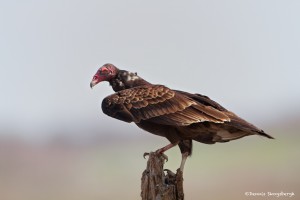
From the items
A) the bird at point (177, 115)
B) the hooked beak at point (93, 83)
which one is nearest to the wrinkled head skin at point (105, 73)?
the hooked beak at point (93, 83)

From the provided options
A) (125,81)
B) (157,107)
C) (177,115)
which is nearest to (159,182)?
(177,115)

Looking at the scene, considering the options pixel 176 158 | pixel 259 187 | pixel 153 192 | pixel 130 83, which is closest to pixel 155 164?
pixel 153 192

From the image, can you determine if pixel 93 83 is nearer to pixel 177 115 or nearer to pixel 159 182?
pixel 177 115

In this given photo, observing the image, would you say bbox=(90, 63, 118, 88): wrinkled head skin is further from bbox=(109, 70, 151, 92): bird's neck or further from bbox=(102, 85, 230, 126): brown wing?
bbox=(102, 85, 230, 126): brown wing

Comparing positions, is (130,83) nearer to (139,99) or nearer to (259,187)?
(139,99)

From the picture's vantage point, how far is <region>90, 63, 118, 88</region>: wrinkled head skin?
28.6ft

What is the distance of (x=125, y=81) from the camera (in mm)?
8719

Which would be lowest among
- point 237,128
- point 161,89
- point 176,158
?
point 237,128

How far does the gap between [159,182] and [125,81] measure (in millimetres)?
1632

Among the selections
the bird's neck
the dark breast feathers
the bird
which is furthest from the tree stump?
the bird's neck

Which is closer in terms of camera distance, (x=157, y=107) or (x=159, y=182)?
(x=159, y=182)

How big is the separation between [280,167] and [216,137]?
10.8 metres

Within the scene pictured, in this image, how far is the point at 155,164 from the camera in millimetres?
7512

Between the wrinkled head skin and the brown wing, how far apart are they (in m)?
0.55
